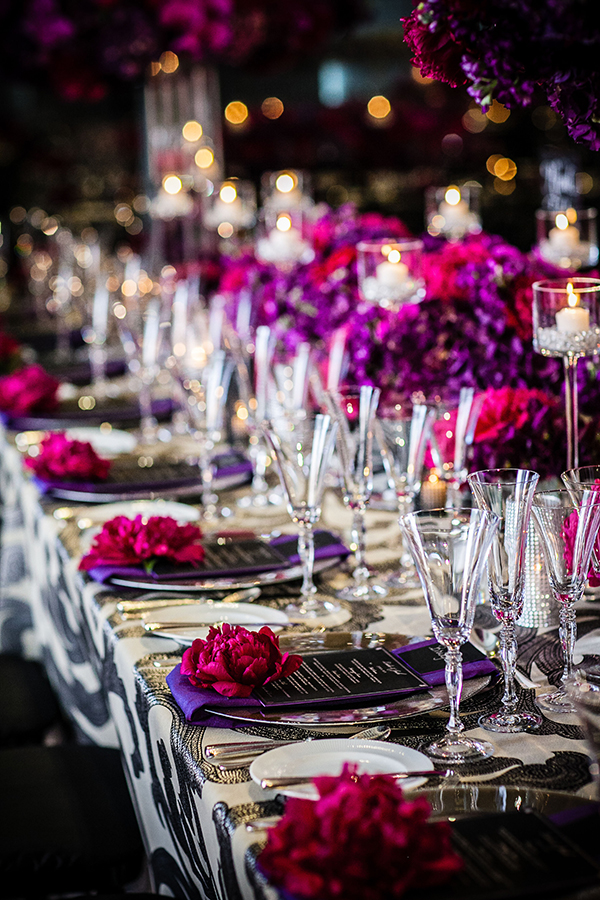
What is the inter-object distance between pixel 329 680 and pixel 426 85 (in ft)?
31.8

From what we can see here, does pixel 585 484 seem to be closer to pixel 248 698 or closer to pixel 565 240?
pixel 248 698

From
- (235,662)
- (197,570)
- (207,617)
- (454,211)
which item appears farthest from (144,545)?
(454,211)

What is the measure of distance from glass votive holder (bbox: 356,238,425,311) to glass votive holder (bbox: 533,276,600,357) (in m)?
0.78

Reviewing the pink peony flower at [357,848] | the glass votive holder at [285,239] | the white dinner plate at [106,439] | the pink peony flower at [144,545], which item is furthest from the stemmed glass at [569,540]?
the glass votive holder at [285,239]

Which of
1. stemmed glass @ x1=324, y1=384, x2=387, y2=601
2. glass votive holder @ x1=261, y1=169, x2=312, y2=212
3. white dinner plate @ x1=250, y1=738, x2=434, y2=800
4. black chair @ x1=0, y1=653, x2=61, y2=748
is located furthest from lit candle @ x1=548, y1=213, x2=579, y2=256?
white dinner plate @ x1=250, y1=738, x2=434, y2=800

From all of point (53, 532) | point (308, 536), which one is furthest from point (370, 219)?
point (308, 536)

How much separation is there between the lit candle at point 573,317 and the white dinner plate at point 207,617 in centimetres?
60

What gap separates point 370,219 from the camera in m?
3.20

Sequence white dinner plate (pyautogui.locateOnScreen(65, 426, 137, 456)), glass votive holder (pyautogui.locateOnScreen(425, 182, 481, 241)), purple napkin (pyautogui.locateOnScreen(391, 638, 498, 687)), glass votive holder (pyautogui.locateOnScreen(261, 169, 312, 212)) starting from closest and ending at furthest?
purple napkin (pyautogui.locateOnScreen(391, 638, 498, 687))
white dinner plate (pyautogui.locateOnScreen(65, 426, 137, 456))
glass votive holder (pyautogui.locateOnScreen(425, 182, 481, 241))
glass votive holder (pyautogui.locateOnScreen(261, 169, 312, 212))

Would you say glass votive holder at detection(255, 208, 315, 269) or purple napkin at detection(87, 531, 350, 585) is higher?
glass votive holder at detection(255, 208, 315, 269)

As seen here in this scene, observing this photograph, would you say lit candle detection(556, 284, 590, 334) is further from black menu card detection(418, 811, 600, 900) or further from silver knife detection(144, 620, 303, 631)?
black menu card detection(418, 811, 600, 900)

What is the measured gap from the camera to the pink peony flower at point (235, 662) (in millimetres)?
1330

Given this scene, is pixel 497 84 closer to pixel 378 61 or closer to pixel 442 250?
pixel 442 250

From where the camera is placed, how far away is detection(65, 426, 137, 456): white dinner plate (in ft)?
9.23
